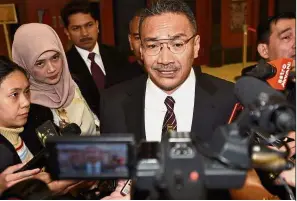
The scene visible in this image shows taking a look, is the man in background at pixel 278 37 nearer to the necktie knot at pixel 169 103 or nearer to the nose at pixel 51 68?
the necktie knot at pixel 169 103

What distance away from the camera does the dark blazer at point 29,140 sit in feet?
4.68

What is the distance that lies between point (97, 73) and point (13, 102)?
1186 millimetres

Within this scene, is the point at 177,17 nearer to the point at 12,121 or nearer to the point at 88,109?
the point at 12,121

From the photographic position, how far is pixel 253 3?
22.8ft

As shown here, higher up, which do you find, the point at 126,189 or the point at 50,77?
the point at 50,77

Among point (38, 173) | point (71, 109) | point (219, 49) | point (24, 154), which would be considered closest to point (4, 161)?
point (24, 154)

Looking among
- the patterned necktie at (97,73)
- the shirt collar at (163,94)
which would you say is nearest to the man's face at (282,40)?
the shirt collar at (163,94)

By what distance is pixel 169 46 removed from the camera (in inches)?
52.7

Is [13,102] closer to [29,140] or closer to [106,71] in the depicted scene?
[29,140]

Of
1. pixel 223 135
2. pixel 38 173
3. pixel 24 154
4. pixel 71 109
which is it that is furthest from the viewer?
pixel 71 109

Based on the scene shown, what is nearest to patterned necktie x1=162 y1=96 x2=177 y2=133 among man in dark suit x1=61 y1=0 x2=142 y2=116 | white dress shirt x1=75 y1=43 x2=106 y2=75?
man in dark suit x1=61 y1=0 x2=142 y2=116

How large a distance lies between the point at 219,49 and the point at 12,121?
5.91m

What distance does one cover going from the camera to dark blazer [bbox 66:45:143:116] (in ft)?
7.75

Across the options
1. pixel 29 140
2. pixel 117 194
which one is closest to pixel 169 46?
pixel 117 194
